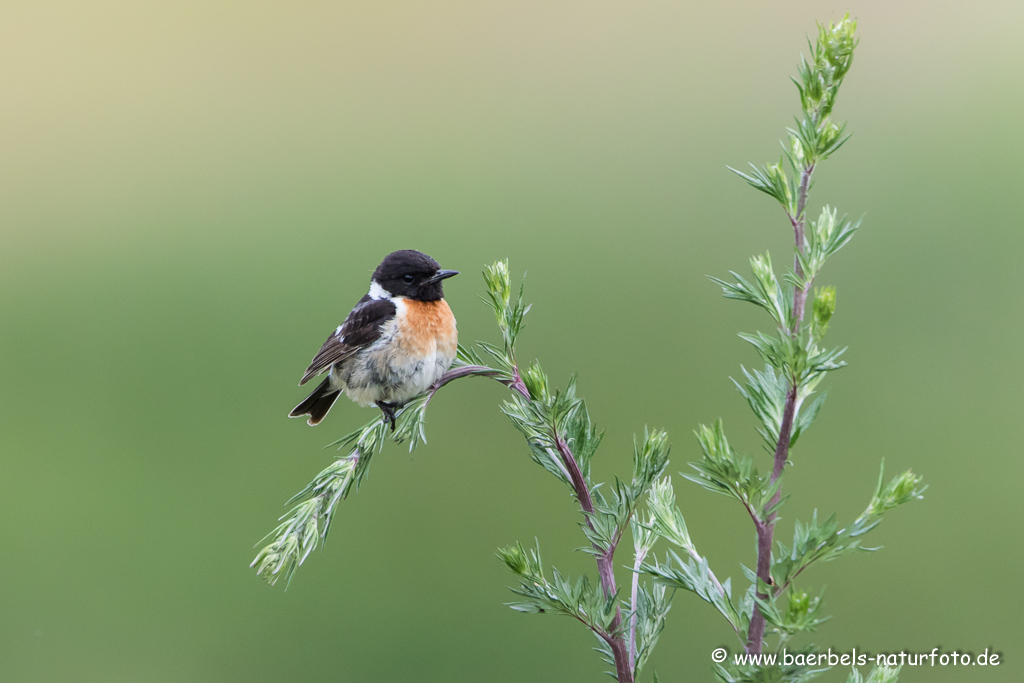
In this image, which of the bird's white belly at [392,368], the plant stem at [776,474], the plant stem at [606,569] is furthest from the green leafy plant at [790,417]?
the bird's white belly at [392,368]

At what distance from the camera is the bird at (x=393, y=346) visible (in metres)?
4.48

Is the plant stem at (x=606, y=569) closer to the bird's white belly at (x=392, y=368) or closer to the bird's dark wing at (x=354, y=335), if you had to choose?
the bird's white belly at (x=392, y=368)

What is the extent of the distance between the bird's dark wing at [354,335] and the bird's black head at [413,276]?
139 mm

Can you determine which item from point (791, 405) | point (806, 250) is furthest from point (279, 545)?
point (806, 250)

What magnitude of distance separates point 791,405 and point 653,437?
42 cm

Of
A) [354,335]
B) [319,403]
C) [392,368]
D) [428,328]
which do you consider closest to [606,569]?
[392,368]

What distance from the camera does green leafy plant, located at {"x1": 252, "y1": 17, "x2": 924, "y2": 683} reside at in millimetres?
1363

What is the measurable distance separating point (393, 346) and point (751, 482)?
3.24 meters

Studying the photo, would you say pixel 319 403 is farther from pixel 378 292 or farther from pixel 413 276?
pixel 413 276

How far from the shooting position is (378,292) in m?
5.03

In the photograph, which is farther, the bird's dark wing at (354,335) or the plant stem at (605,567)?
the bird's dark wing at (354,335)

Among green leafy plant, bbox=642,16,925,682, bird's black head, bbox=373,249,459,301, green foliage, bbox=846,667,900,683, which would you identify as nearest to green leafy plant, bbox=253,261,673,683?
green leafy plant, bbox=642,16,925,682

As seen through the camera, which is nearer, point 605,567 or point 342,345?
point 605,567

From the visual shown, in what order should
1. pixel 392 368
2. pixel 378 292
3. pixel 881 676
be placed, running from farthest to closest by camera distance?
1. pixel 378 292
2. pixel 392 368
3. pixel 881 676
